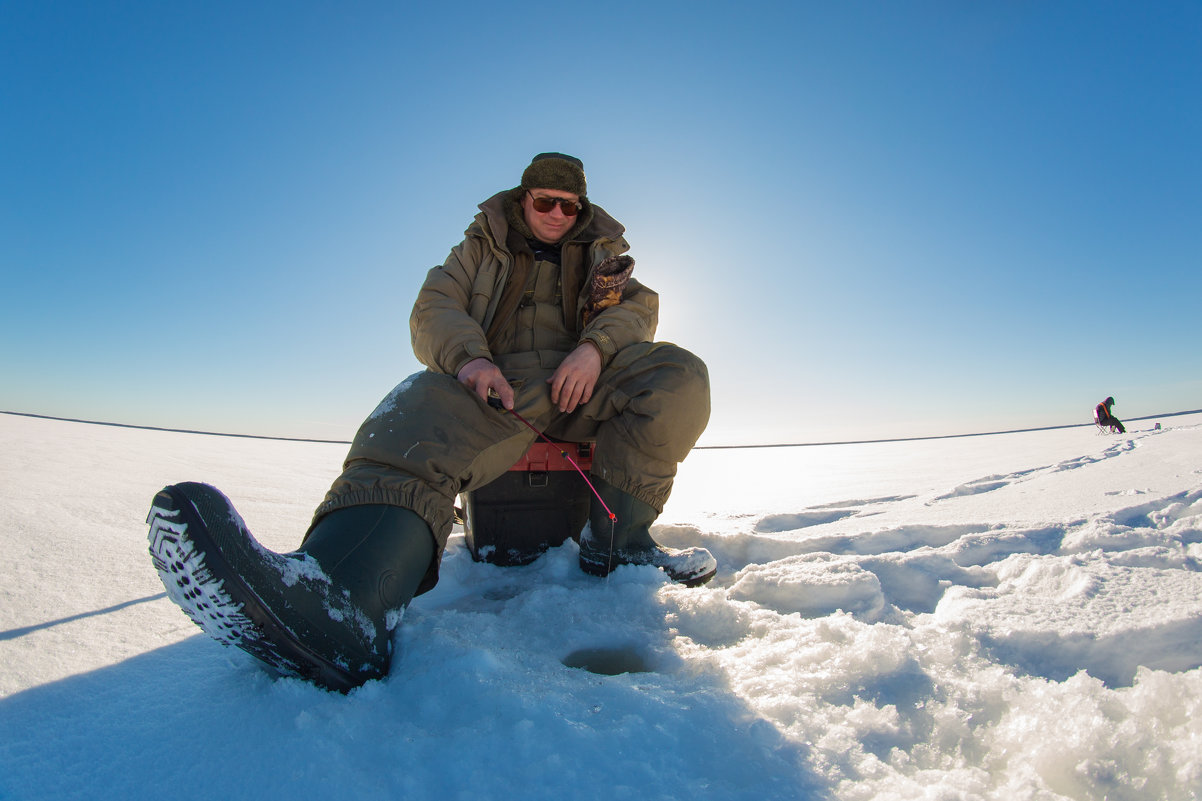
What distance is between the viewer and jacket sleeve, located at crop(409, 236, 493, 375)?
4.64 feet

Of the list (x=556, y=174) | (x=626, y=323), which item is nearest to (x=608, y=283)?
(x=626, y=323)

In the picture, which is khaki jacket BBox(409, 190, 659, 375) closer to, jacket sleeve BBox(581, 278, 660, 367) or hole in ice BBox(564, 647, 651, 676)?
jacket sleeve BBox(581, 278, 660, 367)

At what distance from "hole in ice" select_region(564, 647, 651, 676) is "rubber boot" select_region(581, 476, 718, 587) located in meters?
0.48

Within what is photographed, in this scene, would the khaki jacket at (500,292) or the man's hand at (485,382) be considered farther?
the khaki jacket at (500,292)

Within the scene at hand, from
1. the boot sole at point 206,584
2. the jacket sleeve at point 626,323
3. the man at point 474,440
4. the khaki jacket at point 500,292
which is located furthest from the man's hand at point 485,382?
the boot sole at point 206,584

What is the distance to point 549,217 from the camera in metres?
1.78

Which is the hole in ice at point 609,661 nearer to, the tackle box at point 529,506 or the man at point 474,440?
the man at point 474,440

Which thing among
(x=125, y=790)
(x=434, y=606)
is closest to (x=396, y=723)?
(x=125, y=790)

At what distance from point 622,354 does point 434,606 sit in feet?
2.82

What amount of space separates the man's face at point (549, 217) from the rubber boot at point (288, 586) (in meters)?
1.19

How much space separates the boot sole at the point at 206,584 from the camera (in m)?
0.65

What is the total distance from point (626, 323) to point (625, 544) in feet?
2.19

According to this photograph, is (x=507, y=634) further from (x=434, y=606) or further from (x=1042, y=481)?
(x=1042, y=481)

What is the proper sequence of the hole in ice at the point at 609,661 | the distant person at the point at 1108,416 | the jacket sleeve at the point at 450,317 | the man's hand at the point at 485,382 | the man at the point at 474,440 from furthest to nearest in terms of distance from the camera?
the distant person at the point at 1108,416 → the jacket sleeve at the point at 450,317 → the man's hand at the point at 485,382 → the hole in ice at the point at 609,661 → the man at the point at 474,440
